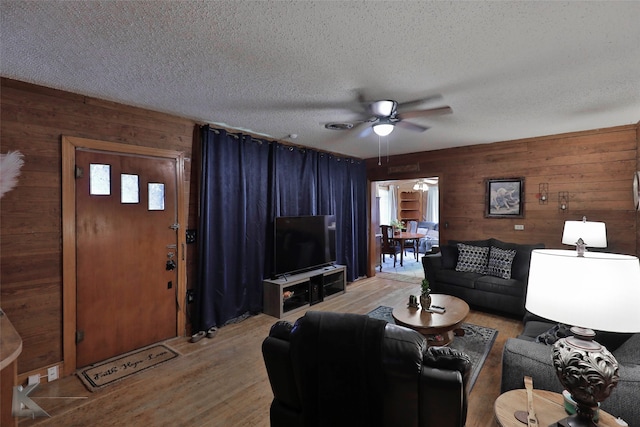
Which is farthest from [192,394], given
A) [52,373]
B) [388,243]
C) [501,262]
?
[388,243]

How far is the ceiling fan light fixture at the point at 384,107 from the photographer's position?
273 cm

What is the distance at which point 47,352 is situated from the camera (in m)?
A: 2.63

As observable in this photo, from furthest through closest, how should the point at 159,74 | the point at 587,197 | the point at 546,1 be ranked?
1. the point at 587,197
2. the point at 159,74
3. the point at 546,1

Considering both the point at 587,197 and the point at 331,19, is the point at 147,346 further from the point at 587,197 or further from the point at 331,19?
the point at 587,197

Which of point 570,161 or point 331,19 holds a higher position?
point 331,19

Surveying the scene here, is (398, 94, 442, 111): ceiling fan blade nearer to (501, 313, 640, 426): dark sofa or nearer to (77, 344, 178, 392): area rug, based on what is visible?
(501, 313, 640, 426): dark sofa

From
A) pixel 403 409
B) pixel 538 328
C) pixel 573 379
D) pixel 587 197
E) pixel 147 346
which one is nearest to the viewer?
pixel 573 379

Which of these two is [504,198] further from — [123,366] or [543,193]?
[123,366]

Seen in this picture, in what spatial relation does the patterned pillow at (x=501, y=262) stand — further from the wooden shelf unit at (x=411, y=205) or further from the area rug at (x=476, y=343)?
the wooden shelf unit at (x=411, y=205)

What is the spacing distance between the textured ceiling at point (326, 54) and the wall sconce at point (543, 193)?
1.44 m

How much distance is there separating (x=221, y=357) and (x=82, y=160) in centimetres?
232

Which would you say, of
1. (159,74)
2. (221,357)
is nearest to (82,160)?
(159,74)

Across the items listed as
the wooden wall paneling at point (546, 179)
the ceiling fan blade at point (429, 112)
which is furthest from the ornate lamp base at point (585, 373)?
the wooden wall paneling at point (546, 179)

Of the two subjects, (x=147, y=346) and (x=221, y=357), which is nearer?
(x=221, y=357)
